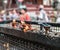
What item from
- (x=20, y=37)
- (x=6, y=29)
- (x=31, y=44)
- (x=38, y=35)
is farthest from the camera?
(x=6, y=29)

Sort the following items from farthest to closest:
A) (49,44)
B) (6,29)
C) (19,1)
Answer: (19,1) < (6,29) < (49,44)

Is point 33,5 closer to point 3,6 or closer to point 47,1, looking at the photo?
point 47,1

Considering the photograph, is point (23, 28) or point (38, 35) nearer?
point (38, 35)

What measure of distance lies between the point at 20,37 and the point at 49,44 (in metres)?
0.79

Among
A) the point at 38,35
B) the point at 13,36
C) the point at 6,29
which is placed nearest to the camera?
the point at 38,35

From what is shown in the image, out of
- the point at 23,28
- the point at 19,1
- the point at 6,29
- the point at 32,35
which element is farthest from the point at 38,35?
the point at 19,1

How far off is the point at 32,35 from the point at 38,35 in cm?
14

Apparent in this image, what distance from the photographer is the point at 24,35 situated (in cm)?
313

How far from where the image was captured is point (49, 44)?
2564 mm

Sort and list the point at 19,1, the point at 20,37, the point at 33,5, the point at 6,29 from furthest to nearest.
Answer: the point at 33,5, the point at 19,1, the point at 6,29, the point at 20,37

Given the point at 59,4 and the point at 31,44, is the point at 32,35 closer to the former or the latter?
the point at 31,44

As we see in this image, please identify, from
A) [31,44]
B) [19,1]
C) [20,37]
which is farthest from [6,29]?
[19,1]

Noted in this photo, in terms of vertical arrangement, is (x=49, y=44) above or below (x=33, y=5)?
above

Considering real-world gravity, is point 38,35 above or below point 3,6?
above
